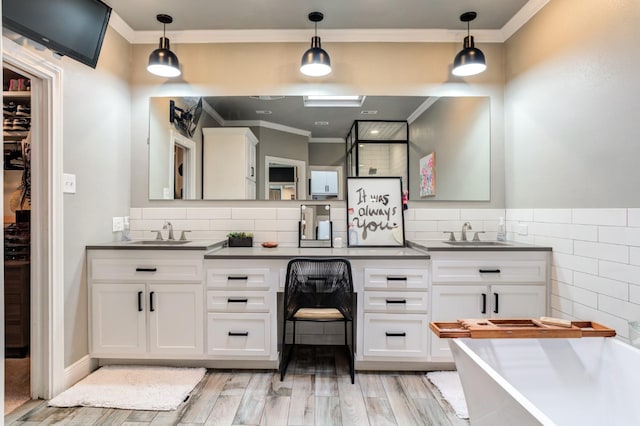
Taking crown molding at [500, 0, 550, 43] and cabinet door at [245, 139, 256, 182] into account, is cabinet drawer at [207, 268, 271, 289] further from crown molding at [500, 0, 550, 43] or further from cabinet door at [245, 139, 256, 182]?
crown molding at [500, 0, 550, 43]

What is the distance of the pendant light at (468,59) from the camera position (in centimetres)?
267

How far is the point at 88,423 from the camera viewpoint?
190 centimetres

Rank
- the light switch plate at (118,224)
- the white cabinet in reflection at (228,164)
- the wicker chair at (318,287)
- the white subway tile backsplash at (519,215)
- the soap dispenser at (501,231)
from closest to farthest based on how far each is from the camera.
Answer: the wicker chair at (318,287)
the white subway tile backsplash at (519,215)
the light switch plate at (118,224)
the soap dispenser at (501,231)
the white cabinet in reflection at (228,164)

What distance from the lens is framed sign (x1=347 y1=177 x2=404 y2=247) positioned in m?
3.00

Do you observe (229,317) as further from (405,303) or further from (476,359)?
(476,359)

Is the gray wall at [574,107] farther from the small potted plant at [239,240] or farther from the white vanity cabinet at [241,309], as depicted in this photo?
the small potted plant at [239,240]

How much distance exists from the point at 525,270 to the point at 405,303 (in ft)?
2.90

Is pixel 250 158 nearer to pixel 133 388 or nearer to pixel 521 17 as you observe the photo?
pixel 133 388

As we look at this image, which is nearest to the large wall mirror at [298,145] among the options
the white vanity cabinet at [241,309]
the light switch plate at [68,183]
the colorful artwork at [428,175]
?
the colorful artwork at [428,175]

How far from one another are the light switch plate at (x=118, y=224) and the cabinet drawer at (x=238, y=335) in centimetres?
114

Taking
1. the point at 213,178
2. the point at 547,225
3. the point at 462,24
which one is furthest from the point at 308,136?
the point at 547,225

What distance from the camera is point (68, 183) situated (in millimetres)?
2312

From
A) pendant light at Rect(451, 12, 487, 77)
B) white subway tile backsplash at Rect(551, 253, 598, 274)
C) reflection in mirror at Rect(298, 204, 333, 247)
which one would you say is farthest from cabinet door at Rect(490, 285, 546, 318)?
pendant light at Rect(451, 12, 487, 77)

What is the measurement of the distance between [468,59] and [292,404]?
2777 mm
